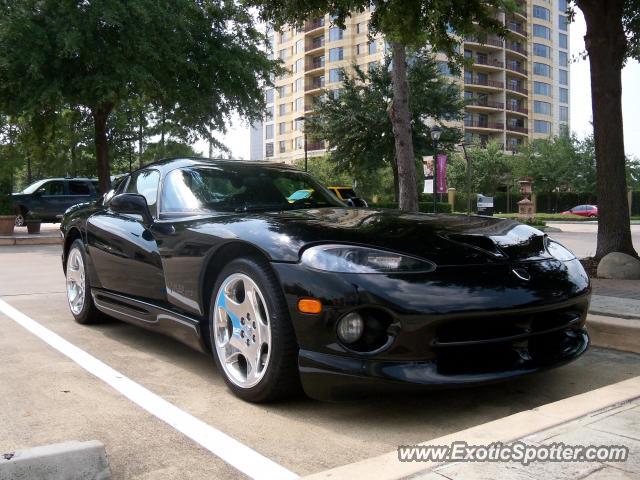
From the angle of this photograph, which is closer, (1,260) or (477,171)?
(1,260)

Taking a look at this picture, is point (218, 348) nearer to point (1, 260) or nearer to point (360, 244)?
point (360, 244)

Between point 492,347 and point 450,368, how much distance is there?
0.26 meters

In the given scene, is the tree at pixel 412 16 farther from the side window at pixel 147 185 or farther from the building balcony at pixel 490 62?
the building balcony at pixel 490 62

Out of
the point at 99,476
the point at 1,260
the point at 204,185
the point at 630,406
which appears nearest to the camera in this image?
the point at 99,476

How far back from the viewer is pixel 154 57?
15289 millimetres

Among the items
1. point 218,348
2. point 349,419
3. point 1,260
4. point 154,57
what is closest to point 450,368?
point 349,419

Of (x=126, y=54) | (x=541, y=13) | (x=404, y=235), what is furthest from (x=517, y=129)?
(x=404, y=235)

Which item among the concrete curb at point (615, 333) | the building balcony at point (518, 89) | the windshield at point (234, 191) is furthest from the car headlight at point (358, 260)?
the building balcony at point (518, 89)

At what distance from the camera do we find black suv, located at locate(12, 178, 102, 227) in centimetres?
2231

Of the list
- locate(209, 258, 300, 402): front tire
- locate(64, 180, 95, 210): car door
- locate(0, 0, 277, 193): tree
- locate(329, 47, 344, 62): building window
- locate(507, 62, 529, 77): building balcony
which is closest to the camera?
locate(209, 258, 300, 402): front tire

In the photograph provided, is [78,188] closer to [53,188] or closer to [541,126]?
[53,188]

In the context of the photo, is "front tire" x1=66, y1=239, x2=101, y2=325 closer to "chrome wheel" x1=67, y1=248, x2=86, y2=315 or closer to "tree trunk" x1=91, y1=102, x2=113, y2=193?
"chrome wheel" x1=67, y1=248, x2=86, y2=315

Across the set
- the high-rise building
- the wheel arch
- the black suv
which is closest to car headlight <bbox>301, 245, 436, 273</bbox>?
the wheel arch

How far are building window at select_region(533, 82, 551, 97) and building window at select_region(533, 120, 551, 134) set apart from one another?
3.66m
